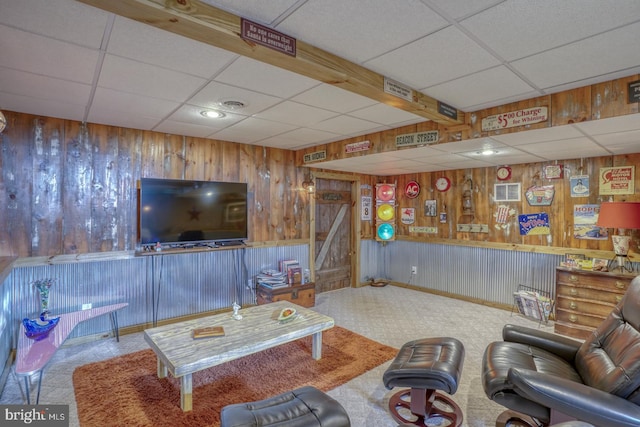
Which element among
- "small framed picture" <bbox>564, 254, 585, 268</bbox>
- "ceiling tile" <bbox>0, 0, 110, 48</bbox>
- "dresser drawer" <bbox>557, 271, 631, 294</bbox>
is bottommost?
"dresser drawer" <bbox>557, 271, 631, 294</bbox>

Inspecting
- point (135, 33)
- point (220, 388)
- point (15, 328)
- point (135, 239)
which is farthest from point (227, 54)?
point (15, 328)

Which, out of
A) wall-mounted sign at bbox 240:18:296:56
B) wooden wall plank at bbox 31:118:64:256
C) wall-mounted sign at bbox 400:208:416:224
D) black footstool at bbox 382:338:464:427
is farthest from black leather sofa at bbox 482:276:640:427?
wooden wall plank at bbox 31:118:64:256

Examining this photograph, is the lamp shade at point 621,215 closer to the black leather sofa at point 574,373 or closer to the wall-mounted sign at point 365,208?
the black leather sofa at point 574,373

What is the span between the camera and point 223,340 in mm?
2611

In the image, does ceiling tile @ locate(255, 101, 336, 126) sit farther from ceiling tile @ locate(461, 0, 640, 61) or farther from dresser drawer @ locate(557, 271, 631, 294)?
dresser drawer @ locate(557, 271, 631, 294)

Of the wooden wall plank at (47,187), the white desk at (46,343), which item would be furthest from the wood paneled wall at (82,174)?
the white desk at (46,343)

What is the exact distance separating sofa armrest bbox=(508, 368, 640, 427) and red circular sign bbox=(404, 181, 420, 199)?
4492 millimetres

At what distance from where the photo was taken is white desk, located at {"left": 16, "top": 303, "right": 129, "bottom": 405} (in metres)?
2.24

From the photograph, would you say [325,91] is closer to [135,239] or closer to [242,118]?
[242,118]

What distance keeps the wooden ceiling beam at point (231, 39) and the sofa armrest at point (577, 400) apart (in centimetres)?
191

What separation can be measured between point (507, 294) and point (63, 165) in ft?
19.2

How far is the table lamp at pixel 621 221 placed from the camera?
3350 mm

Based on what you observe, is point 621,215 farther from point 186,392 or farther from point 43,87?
point 43,87

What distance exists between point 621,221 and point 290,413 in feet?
12.5
